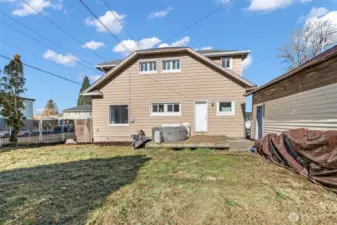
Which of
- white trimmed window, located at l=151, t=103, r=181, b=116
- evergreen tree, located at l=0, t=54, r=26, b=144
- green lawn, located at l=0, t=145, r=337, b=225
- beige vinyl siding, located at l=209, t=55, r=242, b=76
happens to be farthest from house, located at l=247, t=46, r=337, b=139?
evergreen tree, located at l=0, t=54, r=26, b=144

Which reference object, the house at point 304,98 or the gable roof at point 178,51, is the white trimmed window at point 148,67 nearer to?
the gable roof at point 178,51

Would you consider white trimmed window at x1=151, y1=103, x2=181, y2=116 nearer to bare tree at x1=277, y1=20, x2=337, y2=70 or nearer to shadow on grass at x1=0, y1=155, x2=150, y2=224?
shadow on grass at x1=0, y1=155, x2=150, y2=224

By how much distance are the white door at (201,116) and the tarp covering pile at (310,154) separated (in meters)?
4.97

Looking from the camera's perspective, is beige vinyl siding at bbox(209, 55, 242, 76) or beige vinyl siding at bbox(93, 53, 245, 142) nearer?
beige vinyl siding at bbox(93, 53, 245, 142)

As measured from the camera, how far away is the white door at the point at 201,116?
36.4 feet

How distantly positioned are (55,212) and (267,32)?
1420cm

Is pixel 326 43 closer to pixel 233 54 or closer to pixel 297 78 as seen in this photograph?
pixel 233 54

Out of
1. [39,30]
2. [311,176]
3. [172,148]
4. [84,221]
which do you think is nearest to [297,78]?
[311,176]

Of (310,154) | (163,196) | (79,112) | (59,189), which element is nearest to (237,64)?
(310,154)

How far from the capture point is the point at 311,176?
4457 millimetres

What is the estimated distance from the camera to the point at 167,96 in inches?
450

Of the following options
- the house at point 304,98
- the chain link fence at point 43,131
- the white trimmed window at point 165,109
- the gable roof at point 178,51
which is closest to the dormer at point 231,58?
the gable roof at point 178,51

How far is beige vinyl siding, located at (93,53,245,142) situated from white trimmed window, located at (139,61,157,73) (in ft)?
0.81

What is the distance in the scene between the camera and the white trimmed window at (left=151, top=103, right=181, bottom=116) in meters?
11.4
